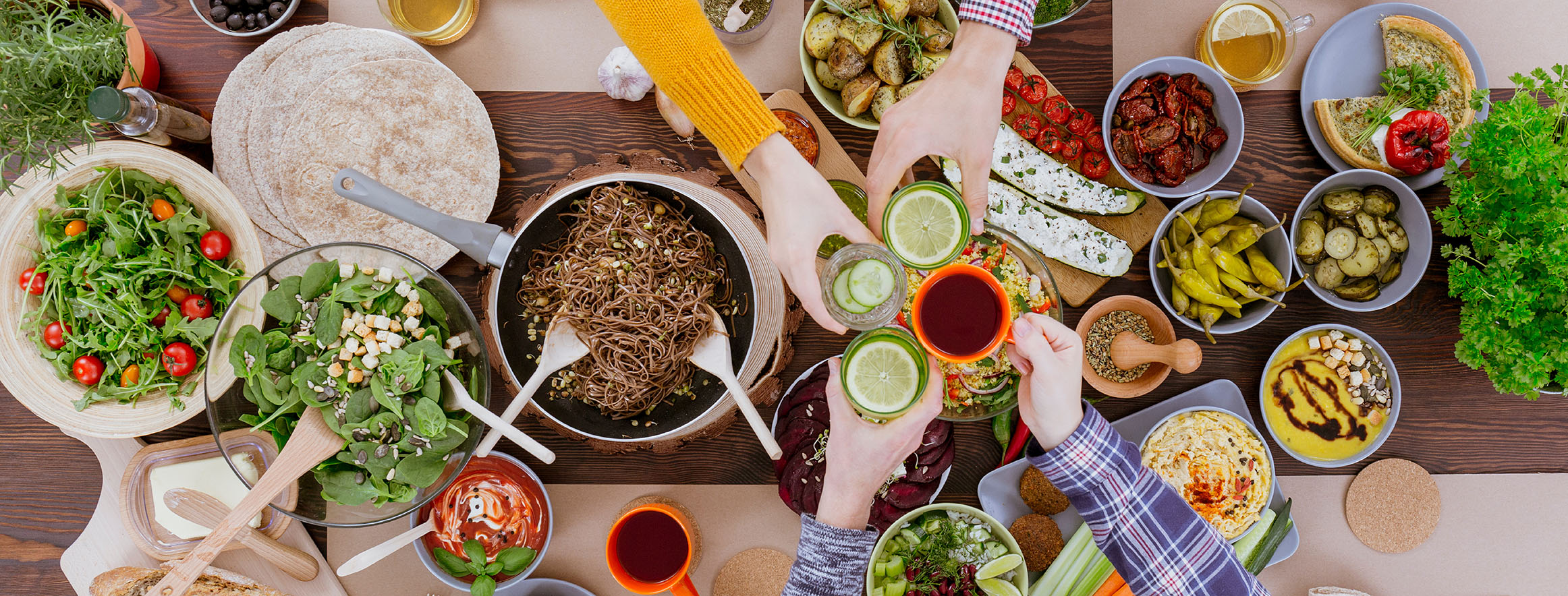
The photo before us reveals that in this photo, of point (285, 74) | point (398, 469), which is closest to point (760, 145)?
point (398, 469)

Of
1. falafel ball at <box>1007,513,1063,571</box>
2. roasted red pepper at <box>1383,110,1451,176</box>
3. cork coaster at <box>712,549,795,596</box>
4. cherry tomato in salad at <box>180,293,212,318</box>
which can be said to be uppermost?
roasted red pepper at <box>1383,110,1451,176</box>

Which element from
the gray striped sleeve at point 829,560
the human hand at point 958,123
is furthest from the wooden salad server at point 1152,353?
the gray striped sleeve at point 829,560

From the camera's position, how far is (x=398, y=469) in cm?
207

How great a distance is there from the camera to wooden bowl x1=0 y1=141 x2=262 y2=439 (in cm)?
216

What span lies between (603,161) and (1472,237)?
305 cm

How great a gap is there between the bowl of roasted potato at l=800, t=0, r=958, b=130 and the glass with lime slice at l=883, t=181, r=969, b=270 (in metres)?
0.56

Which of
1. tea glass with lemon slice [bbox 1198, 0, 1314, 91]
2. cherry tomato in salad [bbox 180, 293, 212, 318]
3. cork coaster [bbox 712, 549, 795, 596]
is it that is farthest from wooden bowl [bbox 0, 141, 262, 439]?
tea glass with lemon slice [bbox 1198, 0, 1314, 91]

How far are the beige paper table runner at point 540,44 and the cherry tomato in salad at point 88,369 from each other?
141 cm

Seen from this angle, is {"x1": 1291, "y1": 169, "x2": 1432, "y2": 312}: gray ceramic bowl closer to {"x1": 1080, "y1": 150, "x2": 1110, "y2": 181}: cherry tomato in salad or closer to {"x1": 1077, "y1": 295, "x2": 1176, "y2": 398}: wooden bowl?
{"x1": 1077, "y1": 295, "x2": 1176, "y2": 398}: wooden bowl

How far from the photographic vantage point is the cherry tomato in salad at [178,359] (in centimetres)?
218

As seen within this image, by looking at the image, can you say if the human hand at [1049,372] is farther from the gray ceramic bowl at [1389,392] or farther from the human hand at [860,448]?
the gray ceramic bowl at [1389,392]

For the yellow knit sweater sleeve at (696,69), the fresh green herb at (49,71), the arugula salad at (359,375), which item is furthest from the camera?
the fresh green herb at (49,71)

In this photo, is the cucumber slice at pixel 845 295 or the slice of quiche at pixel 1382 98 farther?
the slice of quiche at pixel 1382 98

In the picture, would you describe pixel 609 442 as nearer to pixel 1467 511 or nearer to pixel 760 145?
pixel 760 145
